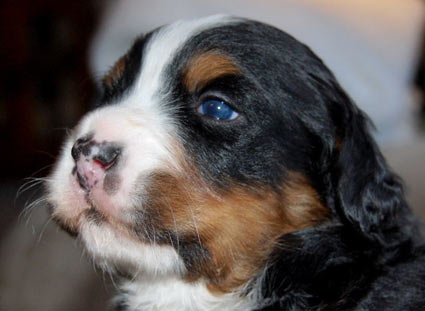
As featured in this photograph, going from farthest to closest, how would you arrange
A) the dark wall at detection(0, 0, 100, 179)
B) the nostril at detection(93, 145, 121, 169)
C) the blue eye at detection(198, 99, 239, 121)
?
1. the dark wall at detection(0, 0, 100, 179)
2. the blue eye at detection(198, 99, 239, 121)
3. the nostril at detection(93, 145, 121, 169)

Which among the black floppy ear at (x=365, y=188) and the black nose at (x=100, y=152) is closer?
the black nose at (x=100, y=152)

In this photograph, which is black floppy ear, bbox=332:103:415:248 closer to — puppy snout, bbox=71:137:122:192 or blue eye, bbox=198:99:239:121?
blue eye, bbox=198:99:239:121

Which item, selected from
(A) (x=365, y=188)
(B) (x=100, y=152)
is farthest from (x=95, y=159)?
(A) (x=365, y=188)

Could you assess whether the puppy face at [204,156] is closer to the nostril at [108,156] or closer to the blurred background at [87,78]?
the nostril at [108,156]

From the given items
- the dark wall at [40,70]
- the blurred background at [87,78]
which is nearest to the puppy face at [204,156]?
the blurred background at [87,78]

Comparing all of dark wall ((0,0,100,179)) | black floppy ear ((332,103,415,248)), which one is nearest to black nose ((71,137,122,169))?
black floppy ear ((332,103,415,248))

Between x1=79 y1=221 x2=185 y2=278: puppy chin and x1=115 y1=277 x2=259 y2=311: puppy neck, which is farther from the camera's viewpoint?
x1=115 y1=277 x2=259 y2=311: puppy neck
